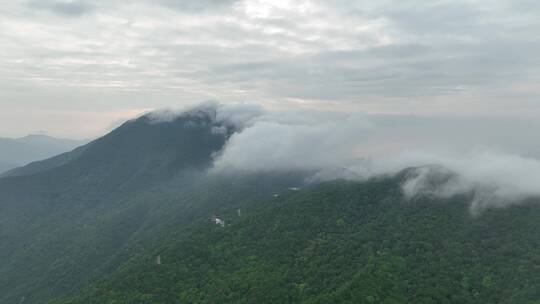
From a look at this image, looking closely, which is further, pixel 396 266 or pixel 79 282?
pixel 79 282

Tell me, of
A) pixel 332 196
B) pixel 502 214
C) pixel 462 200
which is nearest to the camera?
pixel 502 214

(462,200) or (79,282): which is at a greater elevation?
(462,200)

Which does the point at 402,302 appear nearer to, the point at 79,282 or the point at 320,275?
the point at 320,275

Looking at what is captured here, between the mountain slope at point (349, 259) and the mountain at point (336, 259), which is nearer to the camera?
the mountain slope at point (349, 259)

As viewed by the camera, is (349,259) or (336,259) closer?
(349,259)

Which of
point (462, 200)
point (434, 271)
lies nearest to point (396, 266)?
point (434, 271)

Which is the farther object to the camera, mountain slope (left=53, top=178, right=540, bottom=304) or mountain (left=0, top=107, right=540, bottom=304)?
mountain (left=0, top=107, right=540, bottom=304)

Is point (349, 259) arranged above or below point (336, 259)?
below

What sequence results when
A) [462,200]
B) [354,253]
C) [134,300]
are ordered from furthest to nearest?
[462,200]
[354,253]
[134,300]
